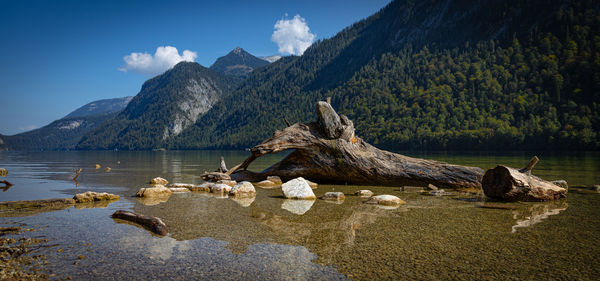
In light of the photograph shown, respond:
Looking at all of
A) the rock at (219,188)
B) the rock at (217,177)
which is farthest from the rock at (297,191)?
the rock at (217,177)

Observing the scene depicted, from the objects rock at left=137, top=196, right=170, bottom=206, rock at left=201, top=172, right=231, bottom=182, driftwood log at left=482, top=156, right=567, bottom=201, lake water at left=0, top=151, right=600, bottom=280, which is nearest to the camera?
lake water at left=0, top=151, right=600, bottom=280

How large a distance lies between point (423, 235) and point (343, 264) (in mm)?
2227

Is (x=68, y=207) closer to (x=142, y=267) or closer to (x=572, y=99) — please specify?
(x=142, y=267)

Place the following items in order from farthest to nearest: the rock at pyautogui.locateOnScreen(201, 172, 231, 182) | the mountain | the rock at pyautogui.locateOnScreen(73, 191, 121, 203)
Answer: the mountain < the rock at pyautogui.locateOnScreen(201, 172, 231, 182) < the rock at pyautogui.locateOnScreen(73, 191, 121, 203)

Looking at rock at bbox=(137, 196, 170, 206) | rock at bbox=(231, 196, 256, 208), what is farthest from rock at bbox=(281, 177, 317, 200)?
rock at bbox=(137, 196, 170, 206)

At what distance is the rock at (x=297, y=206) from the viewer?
8.19 meters

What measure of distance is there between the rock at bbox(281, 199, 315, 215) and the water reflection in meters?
4.67

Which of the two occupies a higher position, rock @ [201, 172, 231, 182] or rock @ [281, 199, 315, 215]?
rock @ [201, 172, 231, 182]

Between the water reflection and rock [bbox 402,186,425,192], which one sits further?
rock [bbox 402,186,425,192]

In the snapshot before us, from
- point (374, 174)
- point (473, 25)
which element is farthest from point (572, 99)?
point (374, 174)

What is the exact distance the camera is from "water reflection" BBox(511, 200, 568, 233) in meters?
6.66

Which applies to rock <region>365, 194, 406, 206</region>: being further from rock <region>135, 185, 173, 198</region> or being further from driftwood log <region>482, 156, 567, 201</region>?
rock <region>135, 185, 173, 198</region>

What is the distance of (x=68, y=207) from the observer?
827cm

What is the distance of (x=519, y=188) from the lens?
952cm
